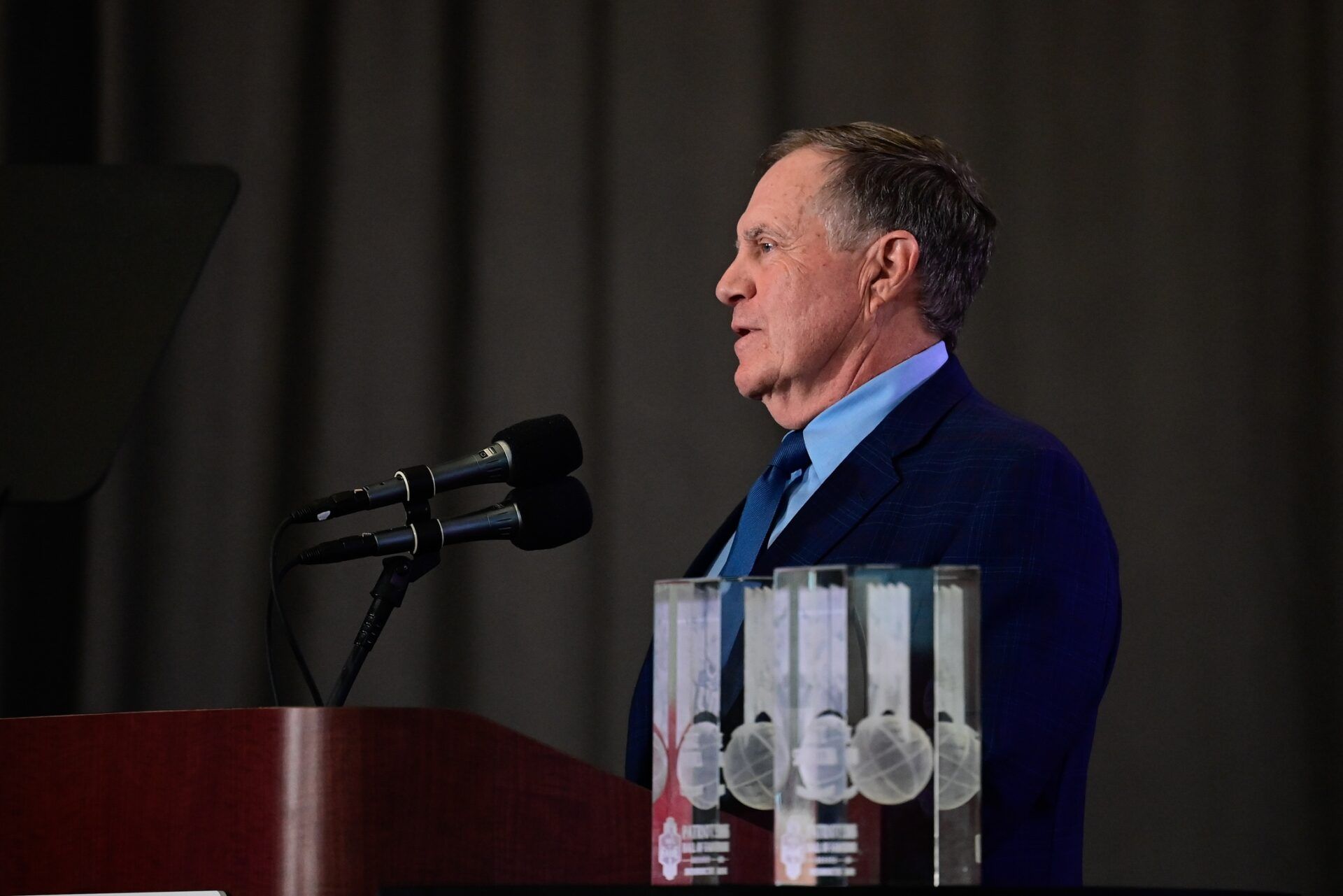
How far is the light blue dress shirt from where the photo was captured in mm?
2023

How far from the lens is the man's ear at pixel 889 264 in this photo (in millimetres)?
2129

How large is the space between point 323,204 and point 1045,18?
158 centimetres

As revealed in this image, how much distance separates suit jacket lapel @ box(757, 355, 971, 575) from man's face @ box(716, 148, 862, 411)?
0.18 meters

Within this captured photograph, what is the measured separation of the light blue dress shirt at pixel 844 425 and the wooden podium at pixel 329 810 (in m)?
0.86

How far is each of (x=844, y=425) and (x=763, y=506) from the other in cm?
15

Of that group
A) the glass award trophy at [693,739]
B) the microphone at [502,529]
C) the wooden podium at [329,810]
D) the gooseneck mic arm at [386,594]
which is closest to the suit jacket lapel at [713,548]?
the microphone at [502,529]

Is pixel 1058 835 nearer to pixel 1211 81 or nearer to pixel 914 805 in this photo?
pixel 914 805

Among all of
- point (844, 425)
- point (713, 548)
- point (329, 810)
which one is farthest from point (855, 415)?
point (329, 810)

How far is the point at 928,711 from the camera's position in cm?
95

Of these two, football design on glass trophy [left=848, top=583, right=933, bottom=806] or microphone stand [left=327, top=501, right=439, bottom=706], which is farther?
microphone stand [left=327, top=501, right=439, bottom=706]

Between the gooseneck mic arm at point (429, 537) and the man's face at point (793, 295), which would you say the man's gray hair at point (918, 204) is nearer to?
the man's face at point (793, 295)

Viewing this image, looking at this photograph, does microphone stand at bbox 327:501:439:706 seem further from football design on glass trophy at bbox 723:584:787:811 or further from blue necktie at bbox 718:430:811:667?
football design on glass trophy at bbox 723:584:787:811

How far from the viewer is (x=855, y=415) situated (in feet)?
6.70

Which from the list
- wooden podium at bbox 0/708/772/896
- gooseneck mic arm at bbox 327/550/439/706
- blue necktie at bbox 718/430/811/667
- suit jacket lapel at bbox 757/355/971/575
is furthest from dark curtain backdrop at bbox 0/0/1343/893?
wooden podium at bbox 0/708/772/896
